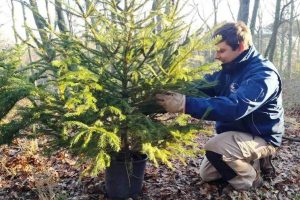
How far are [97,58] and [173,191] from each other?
1.80 meters

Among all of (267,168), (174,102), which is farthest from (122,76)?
(267,168)

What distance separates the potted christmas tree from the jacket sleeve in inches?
6.6

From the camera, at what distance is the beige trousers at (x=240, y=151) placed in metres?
3.75

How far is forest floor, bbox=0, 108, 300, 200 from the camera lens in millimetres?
3844

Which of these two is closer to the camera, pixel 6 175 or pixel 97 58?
pixel 97 58

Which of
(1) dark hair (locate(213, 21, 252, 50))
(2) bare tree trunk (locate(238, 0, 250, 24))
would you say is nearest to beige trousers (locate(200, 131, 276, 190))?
(1) dark hair (locate(213, 21, 252, 50))

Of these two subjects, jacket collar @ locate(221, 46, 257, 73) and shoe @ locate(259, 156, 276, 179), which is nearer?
jacket collar @ locate(221, 46, 257, 73)

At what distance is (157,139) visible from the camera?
3.17 m

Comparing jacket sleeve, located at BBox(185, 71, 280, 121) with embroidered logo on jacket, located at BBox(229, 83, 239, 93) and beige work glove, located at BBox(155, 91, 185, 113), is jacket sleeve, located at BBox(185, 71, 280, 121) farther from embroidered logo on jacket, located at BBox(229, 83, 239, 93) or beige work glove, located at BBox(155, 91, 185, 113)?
embroidered logo on jacket, located at BBox(229, 83, 239, 93)

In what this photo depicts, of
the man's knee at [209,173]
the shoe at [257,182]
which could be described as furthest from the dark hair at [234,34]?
the shoe at [257,182]

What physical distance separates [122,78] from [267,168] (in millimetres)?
2475

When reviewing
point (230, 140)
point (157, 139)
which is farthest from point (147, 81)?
point (230, 140)

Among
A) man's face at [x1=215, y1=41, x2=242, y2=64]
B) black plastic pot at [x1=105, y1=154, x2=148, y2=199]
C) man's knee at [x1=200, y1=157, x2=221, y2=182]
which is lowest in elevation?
man's knee at [x1=200, y1=157, x2=221, y2=182]

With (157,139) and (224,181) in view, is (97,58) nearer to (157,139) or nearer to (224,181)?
(157,139)
